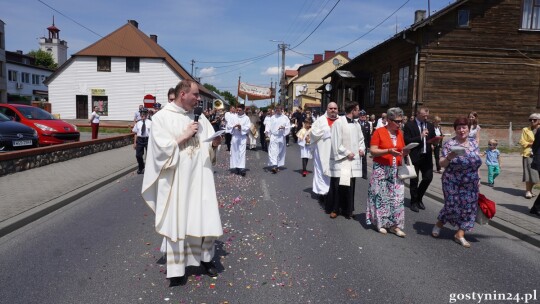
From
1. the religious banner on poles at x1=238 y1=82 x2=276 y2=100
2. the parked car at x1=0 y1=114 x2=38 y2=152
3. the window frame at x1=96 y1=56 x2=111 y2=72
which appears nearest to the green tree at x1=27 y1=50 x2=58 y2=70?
the window frame at x1=96 y1=56 x2=111 y2=72

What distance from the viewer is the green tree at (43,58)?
77.6m

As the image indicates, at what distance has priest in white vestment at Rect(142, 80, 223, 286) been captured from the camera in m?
3.97

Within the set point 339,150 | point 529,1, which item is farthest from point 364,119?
point 529,1

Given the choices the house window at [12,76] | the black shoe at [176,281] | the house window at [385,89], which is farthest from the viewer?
the house window at [12,76]

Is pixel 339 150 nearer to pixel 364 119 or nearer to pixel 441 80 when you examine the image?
pixel 364 119

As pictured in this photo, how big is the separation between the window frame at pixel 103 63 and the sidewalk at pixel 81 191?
2887cm

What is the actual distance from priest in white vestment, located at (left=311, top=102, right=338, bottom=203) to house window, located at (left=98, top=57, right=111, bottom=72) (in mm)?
36373

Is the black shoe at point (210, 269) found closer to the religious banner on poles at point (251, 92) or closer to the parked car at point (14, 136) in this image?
the parked car at point (14, 136)

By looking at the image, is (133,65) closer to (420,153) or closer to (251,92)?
(251,92)

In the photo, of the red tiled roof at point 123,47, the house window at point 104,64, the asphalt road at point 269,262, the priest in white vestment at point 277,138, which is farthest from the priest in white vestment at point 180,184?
the house window at point 104,64

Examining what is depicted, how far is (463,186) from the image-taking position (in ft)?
18.3

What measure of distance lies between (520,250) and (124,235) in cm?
530

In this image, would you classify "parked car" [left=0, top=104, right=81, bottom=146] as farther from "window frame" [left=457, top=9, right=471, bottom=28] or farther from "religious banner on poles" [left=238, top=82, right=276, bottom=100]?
"religious banner on poles" [left=238, top=82, right=276, bottom=100]

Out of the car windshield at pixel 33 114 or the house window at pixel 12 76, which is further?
the house window at pixel 12 76
